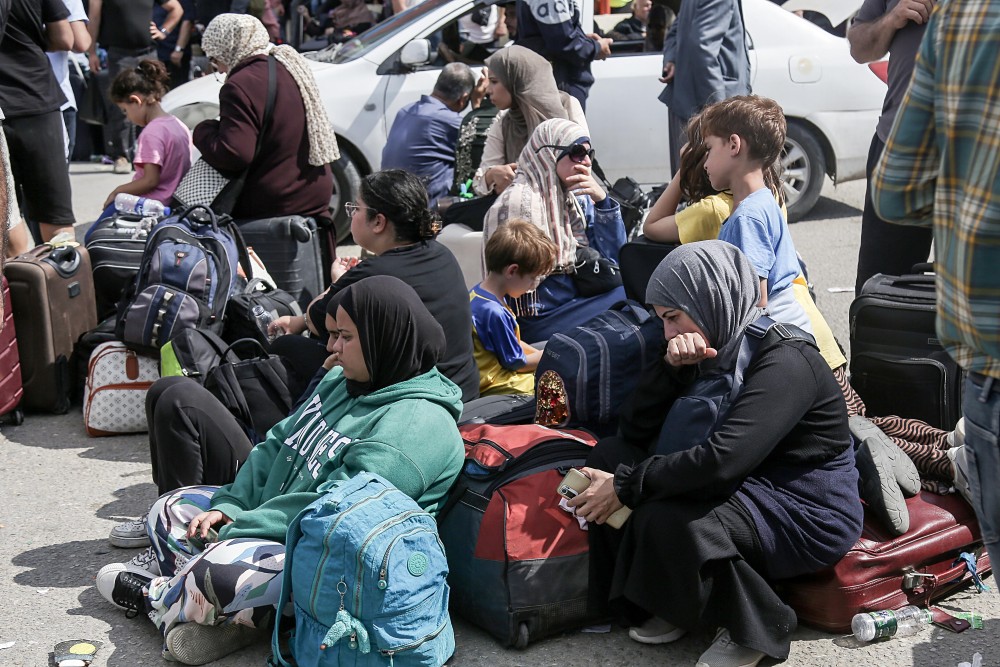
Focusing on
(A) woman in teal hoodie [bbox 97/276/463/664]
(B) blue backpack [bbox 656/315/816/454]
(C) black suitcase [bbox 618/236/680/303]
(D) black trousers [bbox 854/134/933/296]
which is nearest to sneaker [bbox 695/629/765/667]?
(B) blue backpack [bbox 656/315/816/454]

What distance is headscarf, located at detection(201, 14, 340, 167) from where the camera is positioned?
5.96m

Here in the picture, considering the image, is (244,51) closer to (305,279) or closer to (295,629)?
(305,279)

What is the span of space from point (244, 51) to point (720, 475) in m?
4.04

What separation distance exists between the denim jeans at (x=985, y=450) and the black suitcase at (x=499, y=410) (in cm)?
201

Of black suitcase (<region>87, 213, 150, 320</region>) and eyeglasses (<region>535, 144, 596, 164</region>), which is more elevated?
eyeglasses (<region>535, 144, 596, 164</region>)

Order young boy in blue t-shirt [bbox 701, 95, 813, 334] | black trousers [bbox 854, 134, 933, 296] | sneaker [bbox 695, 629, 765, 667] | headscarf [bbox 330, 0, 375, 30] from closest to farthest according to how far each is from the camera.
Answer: sneaker [bbox 695, 629, 765, 667] < young boy in blue t-shirt [bbox 701, 95, 813, 334] < black trousers [bbox 854, 134, 933, 296] < headscarf [bbox 330, 0, 375, 30]

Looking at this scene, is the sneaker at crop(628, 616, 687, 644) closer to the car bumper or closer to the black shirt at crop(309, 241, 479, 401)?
the black shirt at crop(309, 241, 479, 401)

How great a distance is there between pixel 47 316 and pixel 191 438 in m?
1.70

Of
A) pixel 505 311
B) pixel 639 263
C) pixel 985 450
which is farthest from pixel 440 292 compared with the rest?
pixel 985 450

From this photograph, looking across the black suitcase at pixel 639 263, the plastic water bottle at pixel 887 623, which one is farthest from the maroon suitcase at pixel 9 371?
the plastic water bottle at pixel 887 623

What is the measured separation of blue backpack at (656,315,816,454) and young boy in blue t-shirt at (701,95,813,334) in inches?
23.8

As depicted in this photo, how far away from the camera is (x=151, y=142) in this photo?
6.32 m

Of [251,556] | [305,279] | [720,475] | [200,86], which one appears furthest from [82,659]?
[200,86]

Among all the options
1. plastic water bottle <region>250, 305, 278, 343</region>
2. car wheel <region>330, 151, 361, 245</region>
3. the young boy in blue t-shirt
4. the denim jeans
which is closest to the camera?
the denim jeans
